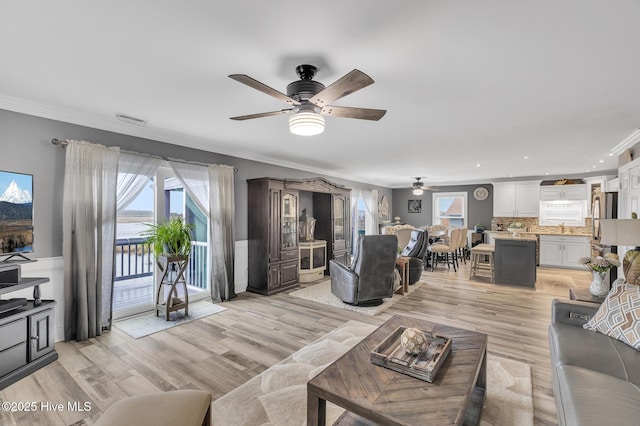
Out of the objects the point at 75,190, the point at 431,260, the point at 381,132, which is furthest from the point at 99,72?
the point at 431,260

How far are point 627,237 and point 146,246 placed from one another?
5480 mm

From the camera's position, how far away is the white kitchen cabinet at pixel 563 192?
7449 mm

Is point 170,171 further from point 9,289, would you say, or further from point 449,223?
point 449,223

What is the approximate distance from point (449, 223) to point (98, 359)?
30.9 ft

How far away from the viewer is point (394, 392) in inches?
60.8

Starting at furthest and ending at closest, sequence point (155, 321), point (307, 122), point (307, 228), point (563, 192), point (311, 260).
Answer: point (563, 192) < point (307, 228) < point (311, 260) < point (155, 321) < point (307, 122)

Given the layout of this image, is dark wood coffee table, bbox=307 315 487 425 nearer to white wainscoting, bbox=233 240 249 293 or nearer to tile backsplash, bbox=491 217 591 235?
white wainscoting, bbox=233 240 249 293

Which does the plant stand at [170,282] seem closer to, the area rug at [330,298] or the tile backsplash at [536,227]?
the area rug at [330,298]

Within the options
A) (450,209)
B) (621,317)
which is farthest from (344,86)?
(450,209)

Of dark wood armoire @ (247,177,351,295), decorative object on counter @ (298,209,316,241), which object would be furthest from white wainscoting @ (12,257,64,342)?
decorative object on counter @ (298,209,316,241)

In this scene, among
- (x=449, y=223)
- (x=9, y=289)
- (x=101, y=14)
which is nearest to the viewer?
(x=101, y=14)

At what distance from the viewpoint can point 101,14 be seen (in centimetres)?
160

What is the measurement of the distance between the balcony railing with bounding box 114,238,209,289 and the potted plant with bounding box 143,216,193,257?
44 cm

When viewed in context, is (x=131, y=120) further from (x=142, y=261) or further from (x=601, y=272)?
(x=601, y=272)
